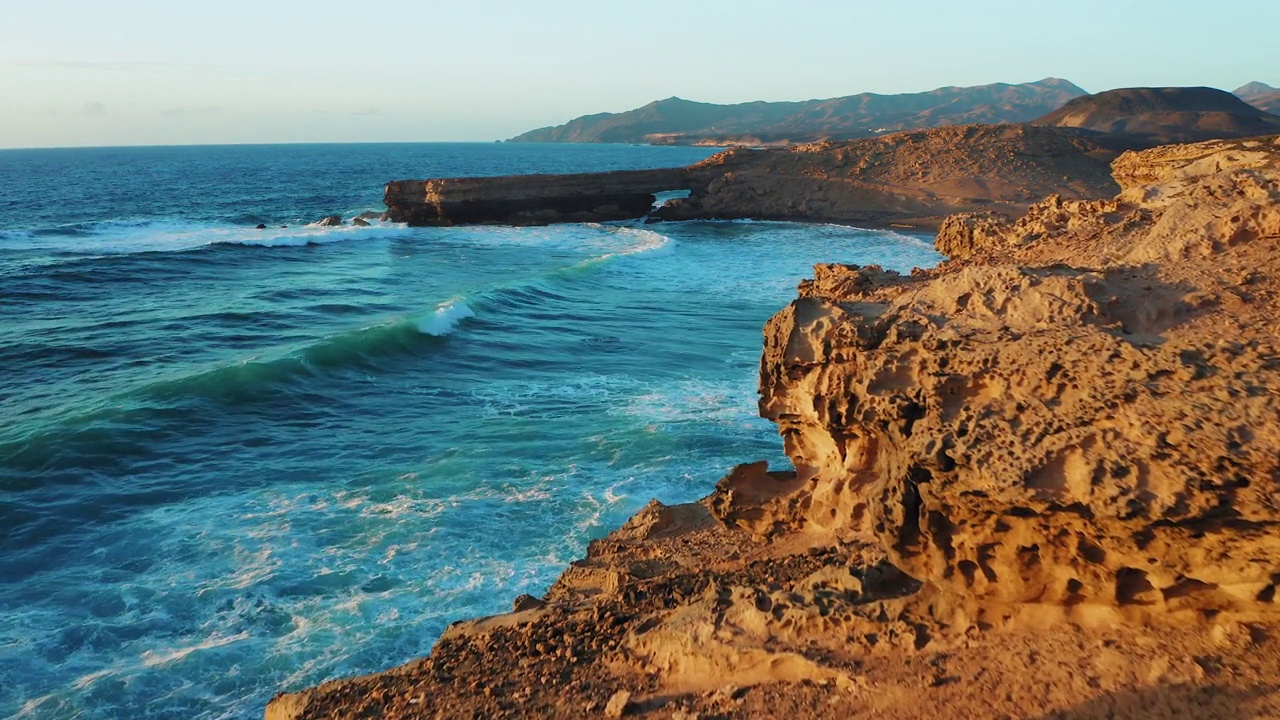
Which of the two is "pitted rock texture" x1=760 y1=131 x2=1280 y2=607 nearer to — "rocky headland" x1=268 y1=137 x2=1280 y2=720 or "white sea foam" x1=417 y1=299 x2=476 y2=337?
"rocky headland" x1=268 y1=137 x2=1280 y2=720

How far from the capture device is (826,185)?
46719 millimetres

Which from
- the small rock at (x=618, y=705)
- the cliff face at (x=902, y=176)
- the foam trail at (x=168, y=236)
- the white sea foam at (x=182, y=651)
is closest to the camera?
the small rock at (x=618, y=705)

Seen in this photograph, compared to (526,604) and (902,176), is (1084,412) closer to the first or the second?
(526,604)

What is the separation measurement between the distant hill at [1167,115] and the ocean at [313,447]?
50.1 metres

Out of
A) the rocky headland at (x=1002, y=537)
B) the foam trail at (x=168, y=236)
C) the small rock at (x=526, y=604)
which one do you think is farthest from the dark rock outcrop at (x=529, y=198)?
the rocky headland at (x=1002, y=537)

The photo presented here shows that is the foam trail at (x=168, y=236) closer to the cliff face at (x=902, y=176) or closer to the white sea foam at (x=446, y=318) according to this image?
the white sea foam at (x=446, y=318)

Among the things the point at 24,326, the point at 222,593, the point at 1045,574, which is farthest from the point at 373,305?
the point at 1045,574

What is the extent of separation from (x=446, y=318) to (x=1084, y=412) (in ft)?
61.2

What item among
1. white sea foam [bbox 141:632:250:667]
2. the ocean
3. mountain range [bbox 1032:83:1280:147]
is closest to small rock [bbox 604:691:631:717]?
the ocean

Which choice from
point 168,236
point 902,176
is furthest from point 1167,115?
point 168,236

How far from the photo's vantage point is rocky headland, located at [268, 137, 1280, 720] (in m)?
4.38

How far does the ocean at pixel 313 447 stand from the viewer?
8375 millimetres

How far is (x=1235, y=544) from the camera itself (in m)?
4.33

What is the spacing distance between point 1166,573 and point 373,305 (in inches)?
872
